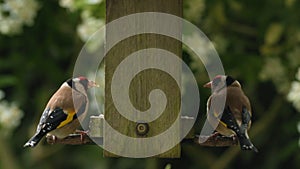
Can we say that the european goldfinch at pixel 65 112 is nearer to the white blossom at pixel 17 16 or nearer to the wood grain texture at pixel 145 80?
the wood grain texture at pixel 145 80

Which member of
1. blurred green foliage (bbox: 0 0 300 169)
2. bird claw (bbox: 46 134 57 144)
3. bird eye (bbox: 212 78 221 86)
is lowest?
blurred green foliage (bbox: 0 0 300 169)

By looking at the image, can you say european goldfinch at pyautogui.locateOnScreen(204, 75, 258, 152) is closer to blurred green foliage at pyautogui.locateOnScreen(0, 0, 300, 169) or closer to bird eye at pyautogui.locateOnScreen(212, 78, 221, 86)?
bird eye at pyautogui.locateOnScreen(212, 78, 221, 86)

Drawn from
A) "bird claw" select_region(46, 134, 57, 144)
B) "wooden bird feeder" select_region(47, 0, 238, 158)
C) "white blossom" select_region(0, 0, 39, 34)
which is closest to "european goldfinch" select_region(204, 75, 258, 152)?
"wooden bird feeder" select_region(47, 0, 238, 158)

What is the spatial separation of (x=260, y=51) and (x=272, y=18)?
8.7 inches

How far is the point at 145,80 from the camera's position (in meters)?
3.32

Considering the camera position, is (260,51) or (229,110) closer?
(229,110)

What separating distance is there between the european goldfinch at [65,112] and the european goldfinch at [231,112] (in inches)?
19.4

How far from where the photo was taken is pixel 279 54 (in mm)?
5449

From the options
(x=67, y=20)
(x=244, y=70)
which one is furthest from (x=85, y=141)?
(x=67, y=20)

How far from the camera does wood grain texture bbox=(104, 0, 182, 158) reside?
3322mm

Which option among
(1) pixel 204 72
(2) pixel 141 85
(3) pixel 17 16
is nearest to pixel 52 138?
(2) pixel 141 85

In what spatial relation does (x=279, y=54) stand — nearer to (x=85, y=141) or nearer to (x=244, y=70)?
(x=244, y=70)

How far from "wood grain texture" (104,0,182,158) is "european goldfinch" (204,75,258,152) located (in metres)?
0.16

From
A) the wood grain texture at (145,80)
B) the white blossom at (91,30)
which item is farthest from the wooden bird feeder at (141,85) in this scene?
the white blossom at (91,30)
